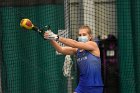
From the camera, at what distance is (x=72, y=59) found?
8.60 m

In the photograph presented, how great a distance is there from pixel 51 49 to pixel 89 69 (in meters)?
1.99

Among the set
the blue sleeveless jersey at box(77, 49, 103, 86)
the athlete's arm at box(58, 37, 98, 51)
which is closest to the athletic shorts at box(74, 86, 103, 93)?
the blue sleeveless jersey at box(77, 49, 103, 86)

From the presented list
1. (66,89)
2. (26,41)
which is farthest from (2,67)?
(66,89)

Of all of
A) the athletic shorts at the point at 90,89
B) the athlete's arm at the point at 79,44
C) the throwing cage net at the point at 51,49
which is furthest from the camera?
the throwing cage net at the point at 51,49

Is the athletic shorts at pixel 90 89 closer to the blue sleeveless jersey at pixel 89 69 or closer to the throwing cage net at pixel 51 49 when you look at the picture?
the blue sleeveless jersey at pixel 89 69

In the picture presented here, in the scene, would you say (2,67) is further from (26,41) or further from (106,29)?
(106,29)

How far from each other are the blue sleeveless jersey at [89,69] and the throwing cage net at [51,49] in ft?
5.33

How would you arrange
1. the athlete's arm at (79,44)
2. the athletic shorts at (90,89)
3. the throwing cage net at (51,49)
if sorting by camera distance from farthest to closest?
1. the throwing cage net at (51,49)
2. the athletic shorts at (90,89)
3. the athlete's arm at (79,44)

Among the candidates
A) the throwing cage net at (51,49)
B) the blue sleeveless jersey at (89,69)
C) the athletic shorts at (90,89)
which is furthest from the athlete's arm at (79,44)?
the throwing cage net at (51,49)

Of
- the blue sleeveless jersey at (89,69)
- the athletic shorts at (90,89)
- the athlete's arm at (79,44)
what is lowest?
the athletic shorts at (90,89)

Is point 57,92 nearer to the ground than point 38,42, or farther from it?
nearer to the ground

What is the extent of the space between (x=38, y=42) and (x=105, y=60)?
1278 mm

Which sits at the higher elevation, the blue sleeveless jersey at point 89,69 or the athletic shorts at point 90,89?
the blue sleeveless jersey at point 89,69

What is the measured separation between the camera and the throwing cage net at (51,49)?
8508mm
